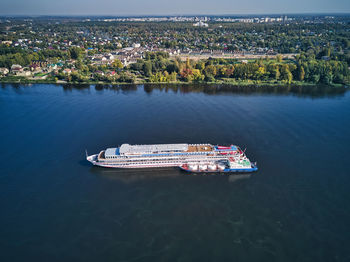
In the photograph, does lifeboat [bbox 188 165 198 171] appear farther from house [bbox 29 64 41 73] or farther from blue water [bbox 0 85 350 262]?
house [bbox 29 64 41 73]

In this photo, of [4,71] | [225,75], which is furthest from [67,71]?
[225,75]

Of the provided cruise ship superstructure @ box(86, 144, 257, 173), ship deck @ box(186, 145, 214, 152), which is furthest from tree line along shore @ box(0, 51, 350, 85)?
cruise ship superstructure @ box(86, 144, 257, 173)

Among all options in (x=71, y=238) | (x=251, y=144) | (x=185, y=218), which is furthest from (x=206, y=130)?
(x=71, y=238)

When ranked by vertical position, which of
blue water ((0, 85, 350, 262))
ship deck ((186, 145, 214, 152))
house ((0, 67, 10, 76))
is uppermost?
house ((0, 67, 10, 76))

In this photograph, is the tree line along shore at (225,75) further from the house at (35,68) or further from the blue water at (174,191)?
the blue water at (174,191)

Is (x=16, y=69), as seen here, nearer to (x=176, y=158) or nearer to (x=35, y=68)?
(x=35, y=68)

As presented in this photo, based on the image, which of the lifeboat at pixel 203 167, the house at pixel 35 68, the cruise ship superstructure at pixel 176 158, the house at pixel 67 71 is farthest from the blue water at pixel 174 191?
the house at pixel 35 68
